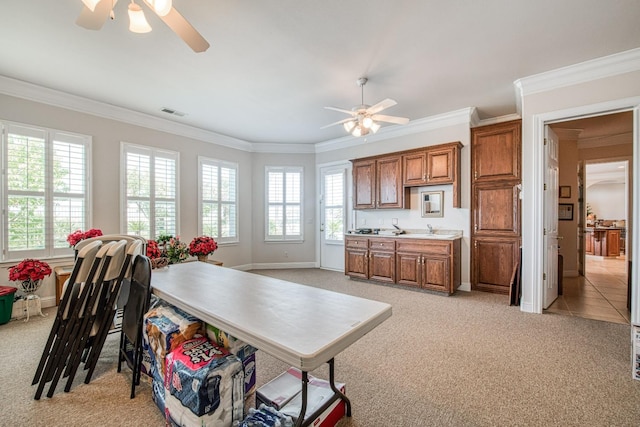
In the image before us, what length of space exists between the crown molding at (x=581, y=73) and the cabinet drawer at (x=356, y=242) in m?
3.14

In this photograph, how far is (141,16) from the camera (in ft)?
5.64

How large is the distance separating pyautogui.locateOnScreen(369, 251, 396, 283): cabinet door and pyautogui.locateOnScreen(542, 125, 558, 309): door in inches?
80.7

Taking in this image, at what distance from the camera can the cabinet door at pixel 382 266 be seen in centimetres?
476

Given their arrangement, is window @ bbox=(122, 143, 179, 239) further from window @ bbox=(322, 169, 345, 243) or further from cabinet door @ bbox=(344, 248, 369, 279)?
cabinet door @ bbox=(344, 248, 369, 279)

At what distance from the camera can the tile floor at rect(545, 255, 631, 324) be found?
3352 millimetres

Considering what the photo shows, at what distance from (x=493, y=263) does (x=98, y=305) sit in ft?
16.3

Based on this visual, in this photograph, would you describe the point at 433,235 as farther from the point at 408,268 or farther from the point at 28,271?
the point at 28,271

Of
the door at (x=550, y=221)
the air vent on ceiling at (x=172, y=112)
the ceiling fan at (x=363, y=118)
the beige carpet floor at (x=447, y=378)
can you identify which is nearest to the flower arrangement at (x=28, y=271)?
the beige carpet floor at (x=447, y=378)

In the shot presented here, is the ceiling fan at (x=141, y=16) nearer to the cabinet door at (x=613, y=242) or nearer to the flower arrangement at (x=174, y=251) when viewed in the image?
the flower arrangement at (x=174, y=251)

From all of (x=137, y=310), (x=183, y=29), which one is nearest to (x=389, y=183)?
(x=183, y=29)

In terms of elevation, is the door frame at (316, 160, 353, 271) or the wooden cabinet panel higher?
the door frame at (316, 160, 353, 271)

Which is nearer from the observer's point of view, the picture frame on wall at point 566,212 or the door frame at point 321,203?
the picture frame on wall at point 566,212

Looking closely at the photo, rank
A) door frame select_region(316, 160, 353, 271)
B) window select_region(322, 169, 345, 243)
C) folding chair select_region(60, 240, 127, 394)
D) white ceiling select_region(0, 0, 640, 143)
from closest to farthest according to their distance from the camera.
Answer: folding chair select_region(60, 240, 127, 394) → white ceiling select_region(0, 0, 640, 143) → door frame select_region(316, 160, 353, 271) → window select_region(322, 169, 345, 243)

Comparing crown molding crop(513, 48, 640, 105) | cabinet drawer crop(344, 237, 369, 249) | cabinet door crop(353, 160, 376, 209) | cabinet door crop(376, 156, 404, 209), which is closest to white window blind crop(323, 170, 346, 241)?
cabinet door crop(353, 160, 376, 209)
